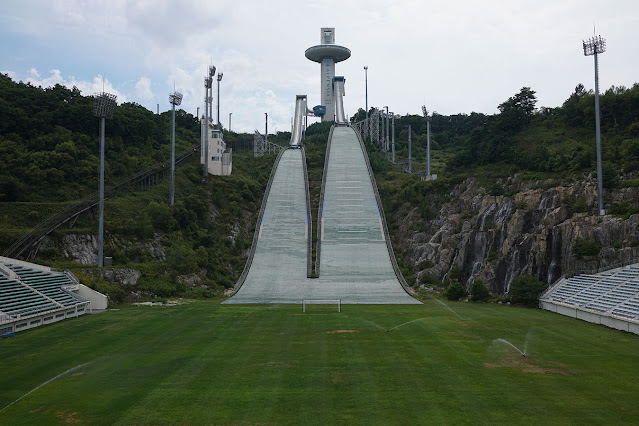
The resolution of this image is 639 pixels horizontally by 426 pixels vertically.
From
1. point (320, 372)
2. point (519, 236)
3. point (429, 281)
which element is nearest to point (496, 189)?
point (519, 236)

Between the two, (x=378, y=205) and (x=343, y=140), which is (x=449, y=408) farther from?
(x=343, y=140)

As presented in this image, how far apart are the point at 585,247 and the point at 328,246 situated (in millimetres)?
18946

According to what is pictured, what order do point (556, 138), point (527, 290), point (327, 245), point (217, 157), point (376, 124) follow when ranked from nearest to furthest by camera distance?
1. point (527, 290)
2. point (327, 245)
3. point (556, 138)
4. point (217, 157)
5. point (376, 124)

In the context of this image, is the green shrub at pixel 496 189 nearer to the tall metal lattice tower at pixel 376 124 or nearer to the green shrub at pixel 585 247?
the green shrub at pixel 585 247

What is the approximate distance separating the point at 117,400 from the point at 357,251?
93.8 feet

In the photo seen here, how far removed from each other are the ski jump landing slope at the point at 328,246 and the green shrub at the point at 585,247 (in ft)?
28.9

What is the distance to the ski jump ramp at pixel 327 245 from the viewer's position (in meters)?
31.2

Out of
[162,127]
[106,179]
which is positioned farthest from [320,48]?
[106,179]

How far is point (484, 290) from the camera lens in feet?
91.9

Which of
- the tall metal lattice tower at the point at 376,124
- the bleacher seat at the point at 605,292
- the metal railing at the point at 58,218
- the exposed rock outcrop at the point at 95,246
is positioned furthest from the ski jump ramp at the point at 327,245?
the tall metal lattice tower at the point at 376,124

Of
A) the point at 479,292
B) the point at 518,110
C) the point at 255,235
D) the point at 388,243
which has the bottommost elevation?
the point at 479,292

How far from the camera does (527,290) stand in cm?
2628

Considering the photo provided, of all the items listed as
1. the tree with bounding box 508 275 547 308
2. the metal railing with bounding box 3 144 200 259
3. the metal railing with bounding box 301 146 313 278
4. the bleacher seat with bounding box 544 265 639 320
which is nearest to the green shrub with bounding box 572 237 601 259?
the bleacher seat with bounding box 544 265 639 320

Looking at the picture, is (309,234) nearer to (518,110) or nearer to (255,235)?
(255,235)
